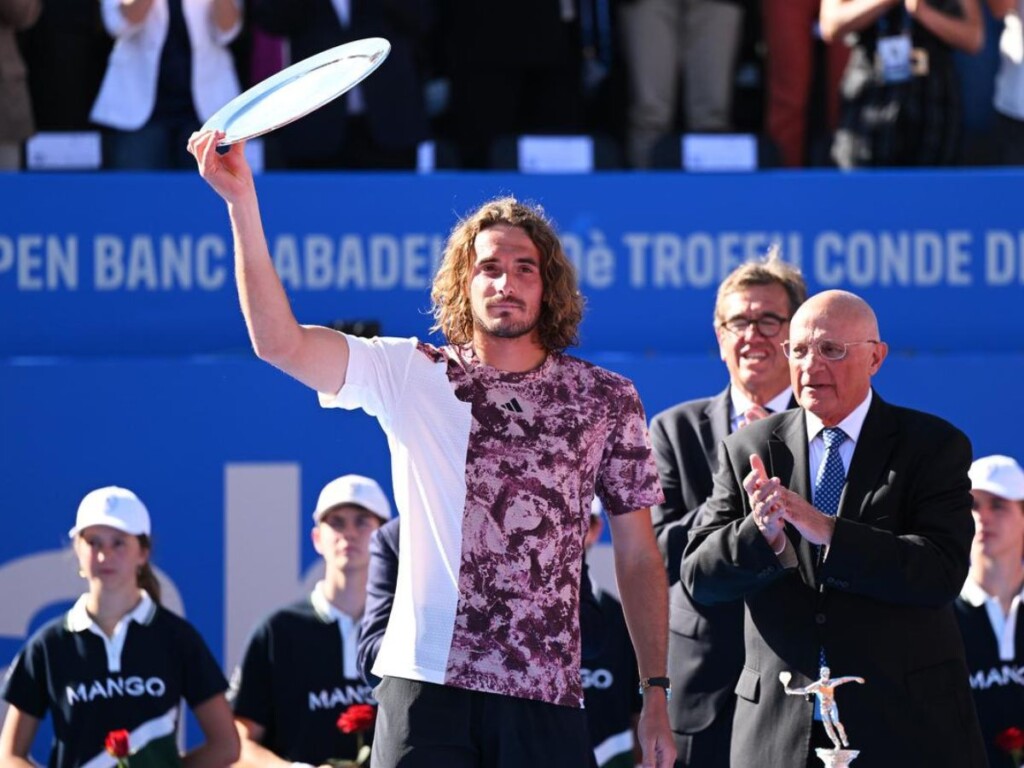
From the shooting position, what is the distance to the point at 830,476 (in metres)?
3.62

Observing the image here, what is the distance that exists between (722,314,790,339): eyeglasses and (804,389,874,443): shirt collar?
2.40 ft

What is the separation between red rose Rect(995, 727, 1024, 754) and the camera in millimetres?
4922

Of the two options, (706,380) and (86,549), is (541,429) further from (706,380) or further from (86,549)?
(706,380)

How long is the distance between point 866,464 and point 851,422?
0.32 feet

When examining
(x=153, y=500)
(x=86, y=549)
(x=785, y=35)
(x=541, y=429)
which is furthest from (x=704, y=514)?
(x=785, y=35)

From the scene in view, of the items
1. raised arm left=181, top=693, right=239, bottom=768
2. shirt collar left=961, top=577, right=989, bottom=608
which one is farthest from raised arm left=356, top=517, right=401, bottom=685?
shirt collar left=961, top=577, right=989, bottom=608

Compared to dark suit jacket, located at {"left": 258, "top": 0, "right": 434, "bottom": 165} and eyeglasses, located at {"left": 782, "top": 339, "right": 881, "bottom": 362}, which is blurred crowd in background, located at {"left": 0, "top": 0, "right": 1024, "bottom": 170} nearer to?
dark suit jacket, located at {"left": 258, "top": 0, "right": 434, "bottom": 165}

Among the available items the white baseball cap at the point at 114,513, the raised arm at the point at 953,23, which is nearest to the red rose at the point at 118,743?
the white baseball cap at the point at 114,513

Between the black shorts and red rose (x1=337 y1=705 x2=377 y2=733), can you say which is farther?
red rose (x1=337 y1=705 x2=377 y2=733)

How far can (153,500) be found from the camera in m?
6.16

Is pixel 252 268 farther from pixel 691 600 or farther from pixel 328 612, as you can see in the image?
pixel 328 612

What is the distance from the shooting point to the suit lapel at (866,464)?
3.57m

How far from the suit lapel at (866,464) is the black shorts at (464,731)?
0.81 metres

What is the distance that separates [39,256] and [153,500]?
1.00 meters
